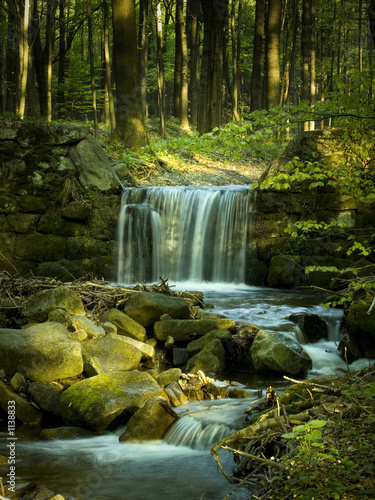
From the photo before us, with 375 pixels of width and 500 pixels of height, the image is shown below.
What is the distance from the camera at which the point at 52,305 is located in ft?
24.6

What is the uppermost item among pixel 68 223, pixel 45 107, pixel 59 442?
pixel 45 107

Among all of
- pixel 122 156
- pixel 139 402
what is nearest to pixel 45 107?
pixel 122 156

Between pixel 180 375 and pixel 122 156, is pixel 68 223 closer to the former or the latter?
pixel 122 156

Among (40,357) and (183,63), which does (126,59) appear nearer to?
(183,63)

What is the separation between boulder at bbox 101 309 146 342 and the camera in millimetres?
7605

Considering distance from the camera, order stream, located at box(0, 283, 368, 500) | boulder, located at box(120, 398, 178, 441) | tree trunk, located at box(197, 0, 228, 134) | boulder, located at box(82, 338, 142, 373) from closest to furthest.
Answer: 1. stream, located at box(0, 283, 368, 500)
2. boulder, located at box(120, 398, 178, 441)
3. boulder, located at box(82, 338, 142, 373)
4. tree trunk, located at box(197, 0, 228, 134)

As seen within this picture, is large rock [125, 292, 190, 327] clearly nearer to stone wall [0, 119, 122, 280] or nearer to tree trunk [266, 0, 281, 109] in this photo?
stone wall [0, 119, 122, 280]

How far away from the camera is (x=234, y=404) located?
547 cm

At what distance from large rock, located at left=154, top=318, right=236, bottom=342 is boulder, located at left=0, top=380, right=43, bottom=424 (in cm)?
248

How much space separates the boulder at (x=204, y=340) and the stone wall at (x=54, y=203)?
542 centimetres

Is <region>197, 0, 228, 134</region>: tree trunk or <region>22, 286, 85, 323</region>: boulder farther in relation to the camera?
<region>197, 0, 228, 134</region>: tree trunk

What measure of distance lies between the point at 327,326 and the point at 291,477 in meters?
5.38

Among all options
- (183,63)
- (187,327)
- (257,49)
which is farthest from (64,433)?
(183,63)

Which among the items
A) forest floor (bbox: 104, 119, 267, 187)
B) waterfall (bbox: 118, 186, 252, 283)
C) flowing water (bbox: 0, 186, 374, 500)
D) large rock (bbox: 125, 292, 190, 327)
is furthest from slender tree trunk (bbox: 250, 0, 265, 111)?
large rock (bbox: 125, 292, 190, 327)
